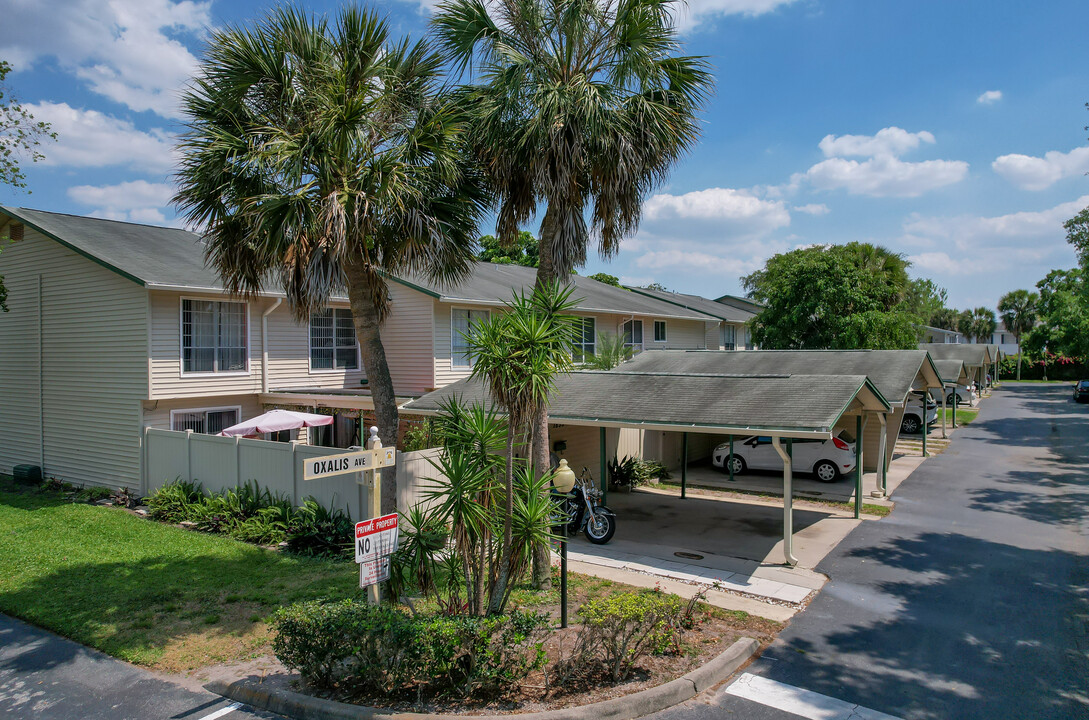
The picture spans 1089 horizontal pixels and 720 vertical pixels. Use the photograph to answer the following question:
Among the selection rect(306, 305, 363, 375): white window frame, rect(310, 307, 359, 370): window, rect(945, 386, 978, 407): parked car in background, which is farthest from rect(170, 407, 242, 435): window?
rect(945, 386, 978, 407): parked car in background

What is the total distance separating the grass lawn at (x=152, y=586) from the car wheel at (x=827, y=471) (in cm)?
1344

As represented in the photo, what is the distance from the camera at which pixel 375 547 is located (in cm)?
682

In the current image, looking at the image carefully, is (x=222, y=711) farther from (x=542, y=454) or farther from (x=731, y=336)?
(x=731, y=336)

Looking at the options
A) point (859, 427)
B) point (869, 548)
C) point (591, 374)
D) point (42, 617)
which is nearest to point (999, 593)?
point (869, 548)

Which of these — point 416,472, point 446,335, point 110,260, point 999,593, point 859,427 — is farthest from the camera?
point 446,335

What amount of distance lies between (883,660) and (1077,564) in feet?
19.7

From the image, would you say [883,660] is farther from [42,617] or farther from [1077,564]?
[42,617]

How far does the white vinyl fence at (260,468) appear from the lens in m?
11.5

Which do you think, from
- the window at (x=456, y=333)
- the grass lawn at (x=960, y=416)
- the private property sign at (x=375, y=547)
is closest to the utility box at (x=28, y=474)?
the window at (x=456, y=333)

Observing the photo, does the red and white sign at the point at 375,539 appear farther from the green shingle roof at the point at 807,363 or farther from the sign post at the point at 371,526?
the green shingle roof at the point at 807,363

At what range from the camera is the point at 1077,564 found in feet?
34.8

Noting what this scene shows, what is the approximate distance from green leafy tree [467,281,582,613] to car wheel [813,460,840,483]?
43.9ft

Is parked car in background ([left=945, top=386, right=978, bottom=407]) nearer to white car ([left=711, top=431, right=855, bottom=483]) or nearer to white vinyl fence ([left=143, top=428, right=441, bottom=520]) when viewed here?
white car ([left=711, top=431, right=855, bottom=483])

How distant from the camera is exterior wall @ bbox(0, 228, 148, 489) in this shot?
15291mm
